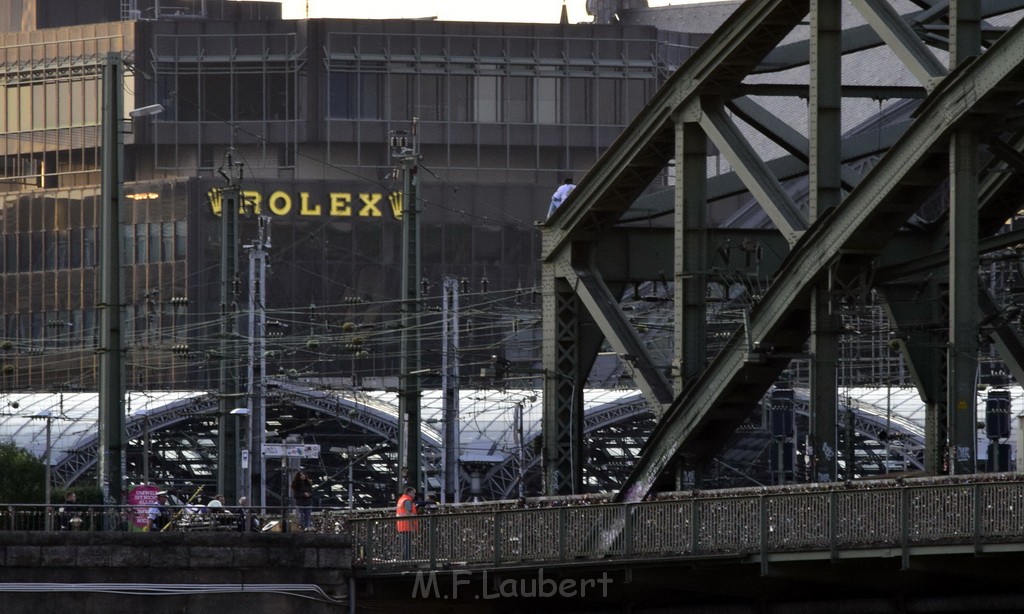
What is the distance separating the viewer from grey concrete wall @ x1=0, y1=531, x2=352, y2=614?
2692cm

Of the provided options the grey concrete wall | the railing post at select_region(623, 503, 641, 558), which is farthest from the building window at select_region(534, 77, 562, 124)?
the railing post at select_region(623, 503, 641, 558)

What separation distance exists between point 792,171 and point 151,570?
12.0 metres

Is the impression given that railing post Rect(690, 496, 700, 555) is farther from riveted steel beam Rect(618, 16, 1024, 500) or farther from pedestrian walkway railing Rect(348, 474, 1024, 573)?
riveted steel beam Rect(618, 16, 1024, 500)

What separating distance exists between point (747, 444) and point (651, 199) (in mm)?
45058

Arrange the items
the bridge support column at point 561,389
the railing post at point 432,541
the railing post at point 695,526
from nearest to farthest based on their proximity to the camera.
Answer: the railing post at point 695,526 < the railing post at point 432,541 < the bridge support column at point 561,389

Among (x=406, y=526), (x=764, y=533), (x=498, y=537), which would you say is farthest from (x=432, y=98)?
(x=764, y=533)

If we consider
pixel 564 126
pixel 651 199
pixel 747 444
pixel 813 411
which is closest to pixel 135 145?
pixel 564 126

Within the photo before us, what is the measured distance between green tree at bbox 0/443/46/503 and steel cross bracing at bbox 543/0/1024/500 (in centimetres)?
3539

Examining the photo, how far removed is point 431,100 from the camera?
344 feet

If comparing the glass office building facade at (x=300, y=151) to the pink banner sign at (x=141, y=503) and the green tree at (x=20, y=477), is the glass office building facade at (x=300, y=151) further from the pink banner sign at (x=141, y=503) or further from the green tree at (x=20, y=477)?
the pink banner sign at (x=141, y=503)

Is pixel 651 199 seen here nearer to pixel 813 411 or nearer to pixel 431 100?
pixel 813 411

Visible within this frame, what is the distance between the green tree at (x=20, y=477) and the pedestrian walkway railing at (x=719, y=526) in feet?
119

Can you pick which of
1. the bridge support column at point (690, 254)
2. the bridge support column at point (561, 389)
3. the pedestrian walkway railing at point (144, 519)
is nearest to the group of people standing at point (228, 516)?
the pedestrian walkway railing at point (144, 519)

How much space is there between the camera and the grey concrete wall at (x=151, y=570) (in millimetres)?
26922
